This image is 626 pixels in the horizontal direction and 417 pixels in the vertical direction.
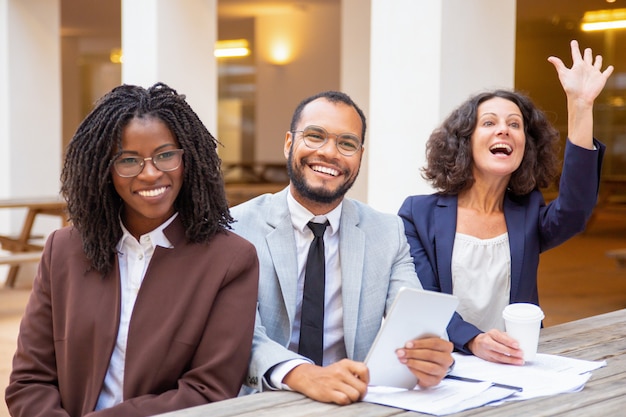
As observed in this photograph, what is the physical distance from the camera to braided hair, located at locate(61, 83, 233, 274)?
6.46 feet

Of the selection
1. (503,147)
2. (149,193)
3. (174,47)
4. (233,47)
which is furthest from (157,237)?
(233,47)

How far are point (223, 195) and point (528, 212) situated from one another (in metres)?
1.08

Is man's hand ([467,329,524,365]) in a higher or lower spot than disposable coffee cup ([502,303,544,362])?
lower

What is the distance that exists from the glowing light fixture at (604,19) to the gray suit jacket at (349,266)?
12070 millimetres

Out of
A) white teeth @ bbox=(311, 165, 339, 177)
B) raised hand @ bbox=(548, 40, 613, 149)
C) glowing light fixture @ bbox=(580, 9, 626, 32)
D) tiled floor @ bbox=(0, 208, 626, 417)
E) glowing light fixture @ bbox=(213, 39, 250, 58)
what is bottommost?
tiled floor @ bbox=(0, 208, 626, 417)

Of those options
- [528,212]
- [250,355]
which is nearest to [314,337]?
[250,355]

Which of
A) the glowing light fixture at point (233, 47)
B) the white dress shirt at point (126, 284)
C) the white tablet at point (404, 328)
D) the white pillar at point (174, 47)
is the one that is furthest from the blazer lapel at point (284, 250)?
the glowing light fixture at point (233, 47)

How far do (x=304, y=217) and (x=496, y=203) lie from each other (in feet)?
2.37

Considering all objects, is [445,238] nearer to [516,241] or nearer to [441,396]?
[516,241]

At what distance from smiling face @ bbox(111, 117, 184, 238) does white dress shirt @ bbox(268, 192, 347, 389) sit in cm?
46

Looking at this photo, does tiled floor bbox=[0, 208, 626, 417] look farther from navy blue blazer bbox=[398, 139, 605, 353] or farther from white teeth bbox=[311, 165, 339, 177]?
white teeth bbox=[311, 165, 339, 177]

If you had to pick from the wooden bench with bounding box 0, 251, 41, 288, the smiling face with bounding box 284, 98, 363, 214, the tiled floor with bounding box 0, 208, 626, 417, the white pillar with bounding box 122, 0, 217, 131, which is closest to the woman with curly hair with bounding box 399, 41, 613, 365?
the smiling face with bounding box 284, 98, 363, 214

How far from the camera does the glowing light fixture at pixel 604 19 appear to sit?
1345 centimetres

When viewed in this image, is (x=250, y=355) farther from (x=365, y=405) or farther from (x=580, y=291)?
(x=580, y=291)
